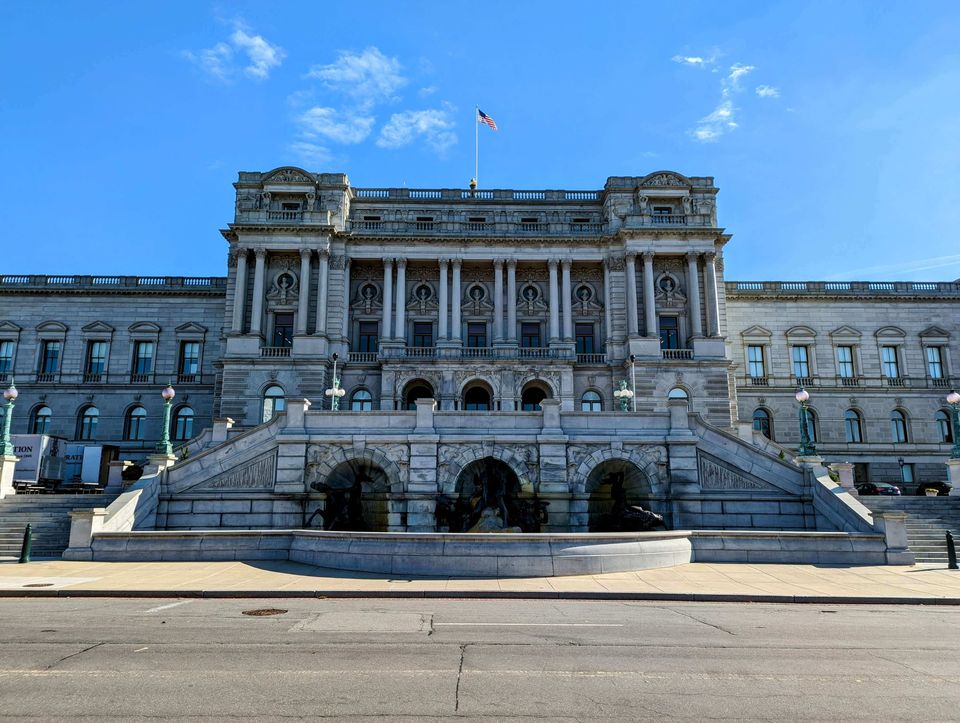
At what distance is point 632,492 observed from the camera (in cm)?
2831

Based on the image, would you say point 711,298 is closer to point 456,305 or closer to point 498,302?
point 498,302

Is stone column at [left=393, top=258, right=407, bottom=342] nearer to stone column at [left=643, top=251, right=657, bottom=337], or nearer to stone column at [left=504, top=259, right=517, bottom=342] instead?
stone column at [left=504, top=259, right=517, bottom=342]

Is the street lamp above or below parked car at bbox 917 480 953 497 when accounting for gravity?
above

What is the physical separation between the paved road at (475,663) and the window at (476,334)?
119 ft

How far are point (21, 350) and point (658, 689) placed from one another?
191ft

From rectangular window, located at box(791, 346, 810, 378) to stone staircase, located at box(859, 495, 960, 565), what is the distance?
2665cm

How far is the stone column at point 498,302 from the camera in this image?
158 feet

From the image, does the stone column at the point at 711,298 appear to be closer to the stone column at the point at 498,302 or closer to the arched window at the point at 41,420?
the stone column at the point at 498,302

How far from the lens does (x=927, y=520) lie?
25.1 m

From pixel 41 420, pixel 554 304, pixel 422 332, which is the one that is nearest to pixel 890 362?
pixel 554 304

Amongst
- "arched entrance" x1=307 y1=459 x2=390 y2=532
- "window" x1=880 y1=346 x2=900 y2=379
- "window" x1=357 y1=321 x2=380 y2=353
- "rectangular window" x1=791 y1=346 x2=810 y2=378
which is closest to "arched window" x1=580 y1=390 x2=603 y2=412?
"window" x1=357 y1=321 x2=380 y2=353

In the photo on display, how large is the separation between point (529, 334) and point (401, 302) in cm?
967

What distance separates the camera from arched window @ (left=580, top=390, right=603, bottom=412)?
46094 mm

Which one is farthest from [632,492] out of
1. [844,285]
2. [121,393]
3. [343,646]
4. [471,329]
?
[121,393]
